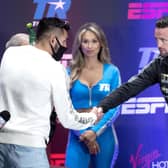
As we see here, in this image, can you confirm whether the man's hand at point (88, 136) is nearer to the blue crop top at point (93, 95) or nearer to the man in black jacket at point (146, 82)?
the blue crop top at point (93, 95)

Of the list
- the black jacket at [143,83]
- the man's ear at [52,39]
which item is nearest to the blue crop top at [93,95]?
the black jacket at [143,83]

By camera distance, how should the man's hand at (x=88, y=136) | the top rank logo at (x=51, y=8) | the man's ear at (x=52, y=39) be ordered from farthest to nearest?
the top rank logo at (x=51, y=8)
the man's hand at (x=88, y=136)
the man's ear at (x=52, y=39)

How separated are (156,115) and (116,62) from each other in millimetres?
567

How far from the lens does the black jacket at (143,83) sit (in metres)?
3.06

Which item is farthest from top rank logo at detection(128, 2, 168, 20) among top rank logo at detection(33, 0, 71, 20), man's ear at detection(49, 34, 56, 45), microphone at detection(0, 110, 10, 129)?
microphone at detection(0, 110, 10, 129)

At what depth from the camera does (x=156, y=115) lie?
4.33 metres

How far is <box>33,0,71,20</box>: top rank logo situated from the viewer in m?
4.18

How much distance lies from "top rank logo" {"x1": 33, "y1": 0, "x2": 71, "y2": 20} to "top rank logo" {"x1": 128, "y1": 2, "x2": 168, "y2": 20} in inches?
21.1

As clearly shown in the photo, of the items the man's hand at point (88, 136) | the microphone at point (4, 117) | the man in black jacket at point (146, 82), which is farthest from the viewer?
the man's hand at point (88, 136)

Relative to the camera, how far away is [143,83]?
317cm

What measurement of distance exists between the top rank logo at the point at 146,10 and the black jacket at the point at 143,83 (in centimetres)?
118

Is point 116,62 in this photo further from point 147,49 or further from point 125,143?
point 125,143

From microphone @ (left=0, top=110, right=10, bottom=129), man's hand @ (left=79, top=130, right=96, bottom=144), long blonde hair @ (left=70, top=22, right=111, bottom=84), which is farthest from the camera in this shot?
long blonde hair @ (left=70, top=22, right=111, bottom=84)

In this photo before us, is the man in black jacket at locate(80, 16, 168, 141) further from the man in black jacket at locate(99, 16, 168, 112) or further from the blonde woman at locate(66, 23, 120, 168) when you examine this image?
the blonde woman at locate(66, 23, 120, 168)
